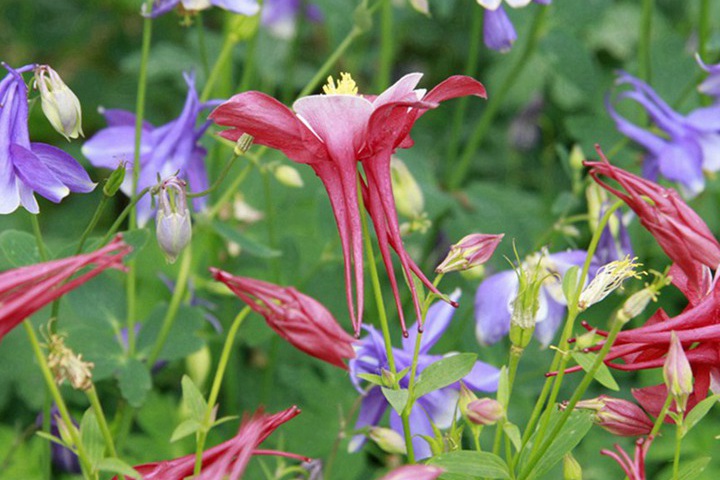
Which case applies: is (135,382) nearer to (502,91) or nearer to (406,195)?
(406,195)

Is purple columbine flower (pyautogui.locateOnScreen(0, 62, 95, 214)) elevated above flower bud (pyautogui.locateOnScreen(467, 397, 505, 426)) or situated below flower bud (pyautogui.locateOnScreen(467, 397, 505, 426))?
above

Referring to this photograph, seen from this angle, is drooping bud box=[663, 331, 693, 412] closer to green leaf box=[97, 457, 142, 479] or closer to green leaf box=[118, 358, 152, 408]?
green leaf box=[97, 457, 142, 479]

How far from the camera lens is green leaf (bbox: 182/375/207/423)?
77 cm

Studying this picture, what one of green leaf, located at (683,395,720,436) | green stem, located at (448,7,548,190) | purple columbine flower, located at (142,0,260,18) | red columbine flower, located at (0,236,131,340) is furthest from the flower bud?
green stem, located at (448,7,548,190)

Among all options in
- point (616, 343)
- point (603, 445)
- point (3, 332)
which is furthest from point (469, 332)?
point (3, 332)

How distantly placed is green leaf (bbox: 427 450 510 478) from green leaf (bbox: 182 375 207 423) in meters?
0.17

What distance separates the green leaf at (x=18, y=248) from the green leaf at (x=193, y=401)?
35cm

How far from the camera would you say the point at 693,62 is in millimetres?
1917

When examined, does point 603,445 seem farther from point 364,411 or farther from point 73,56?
point 73,56

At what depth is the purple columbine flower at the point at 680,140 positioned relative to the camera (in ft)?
4.87

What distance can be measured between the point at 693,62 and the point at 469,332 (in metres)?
0.73

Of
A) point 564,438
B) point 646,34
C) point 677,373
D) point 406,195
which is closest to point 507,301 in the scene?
point 406,195

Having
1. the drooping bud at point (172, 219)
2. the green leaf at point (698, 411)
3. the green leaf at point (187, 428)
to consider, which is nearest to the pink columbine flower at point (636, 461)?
the green leaf at point (698, 411)

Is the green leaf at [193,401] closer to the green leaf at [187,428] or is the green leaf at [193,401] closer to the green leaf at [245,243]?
the green leaf at [187,428]
